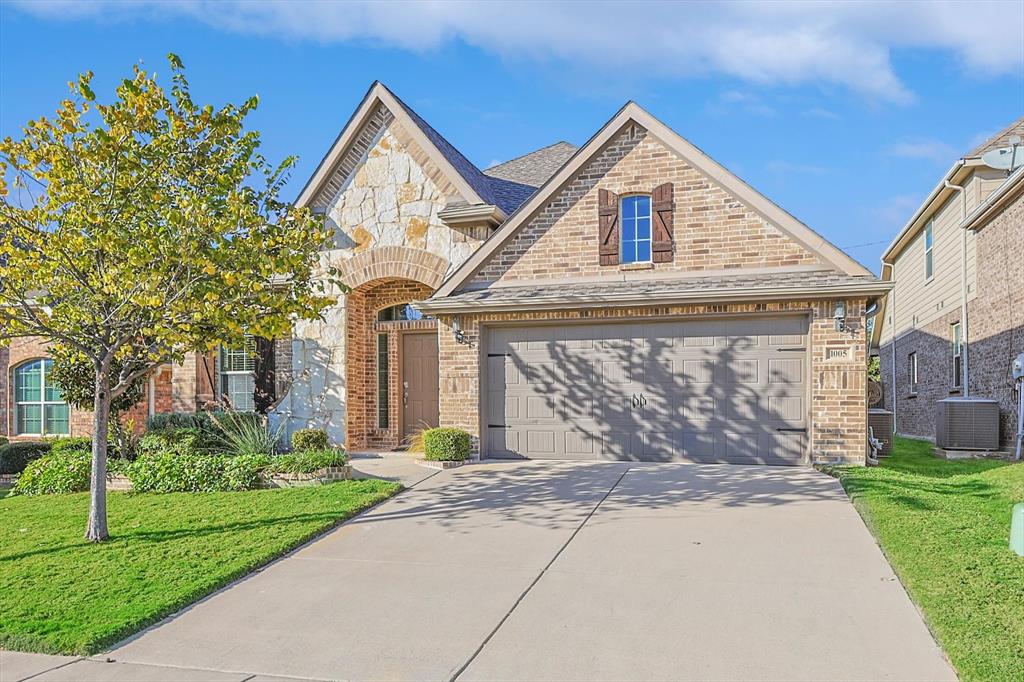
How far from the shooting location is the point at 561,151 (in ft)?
59.3

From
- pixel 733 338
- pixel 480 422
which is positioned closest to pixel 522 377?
pixel 480 422

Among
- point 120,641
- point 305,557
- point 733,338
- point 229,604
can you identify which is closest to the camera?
point 120,641

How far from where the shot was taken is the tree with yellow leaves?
7.11 metres

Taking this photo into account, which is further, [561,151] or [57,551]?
[561,151]

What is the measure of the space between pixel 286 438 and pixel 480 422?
439 cm

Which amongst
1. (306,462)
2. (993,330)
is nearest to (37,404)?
(306,462)

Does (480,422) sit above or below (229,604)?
above

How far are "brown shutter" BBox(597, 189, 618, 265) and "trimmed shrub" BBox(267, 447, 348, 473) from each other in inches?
203

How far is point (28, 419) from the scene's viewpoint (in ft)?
57.2

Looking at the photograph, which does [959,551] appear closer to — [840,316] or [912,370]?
[840,316]

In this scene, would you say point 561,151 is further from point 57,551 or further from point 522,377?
point 57,551

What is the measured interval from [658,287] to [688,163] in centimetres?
203

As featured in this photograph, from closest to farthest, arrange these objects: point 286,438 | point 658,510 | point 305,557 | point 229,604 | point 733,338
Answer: point 229,604 → point 305,557 → point 658,510 → point 733,338 → point 286,438

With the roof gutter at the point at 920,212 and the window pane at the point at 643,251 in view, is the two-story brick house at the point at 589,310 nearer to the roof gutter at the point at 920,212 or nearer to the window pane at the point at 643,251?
the window pane at the point at 643,251
